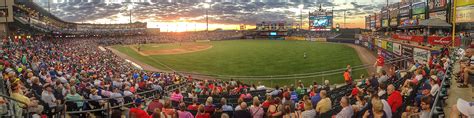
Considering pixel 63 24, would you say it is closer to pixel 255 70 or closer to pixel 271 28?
pixel 271 28

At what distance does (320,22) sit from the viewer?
80.7 m

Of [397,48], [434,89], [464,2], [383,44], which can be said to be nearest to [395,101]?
[434,89]

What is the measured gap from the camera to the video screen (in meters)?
79.9

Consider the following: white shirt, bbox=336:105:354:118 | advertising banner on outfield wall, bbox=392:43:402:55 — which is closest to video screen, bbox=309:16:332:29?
advertising banner on outfield wall, bbox=392:43:402:55

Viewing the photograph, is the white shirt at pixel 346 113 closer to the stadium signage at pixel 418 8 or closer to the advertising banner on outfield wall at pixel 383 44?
the advertising banner on outfield wall at pixel 383 44

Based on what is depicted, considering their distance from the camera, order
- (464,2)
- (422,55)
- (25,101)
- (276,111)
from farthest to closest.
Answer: (464,2), (422,55), (25,101), (276,111)

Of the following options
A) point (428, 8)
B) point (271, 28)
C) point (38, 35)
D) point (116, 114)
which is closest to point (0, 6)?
point (38, 35)

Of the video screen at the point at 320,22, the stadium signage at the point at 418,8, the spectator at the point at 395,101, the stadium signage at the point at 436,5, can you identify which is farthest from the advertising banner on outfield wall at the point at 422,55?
the video screen at the point at 320,22

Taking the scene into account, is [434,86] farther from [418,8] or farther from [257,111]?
[418,8]

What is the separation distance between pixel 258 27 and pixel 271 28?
4.88m

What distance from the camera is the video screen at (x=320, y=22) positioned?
262 feet

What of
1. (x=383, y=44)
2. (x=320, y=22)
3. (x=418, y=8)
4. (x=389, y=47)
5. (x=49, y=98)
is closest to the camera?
(x=49, y=98)

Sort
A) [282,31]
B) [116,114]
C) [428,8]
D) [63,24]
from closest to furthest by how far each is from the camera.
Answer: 1. [116,114]
2. [428,8]
3. [63,24]
4. [282,31]

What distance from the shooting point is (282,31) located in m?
118
